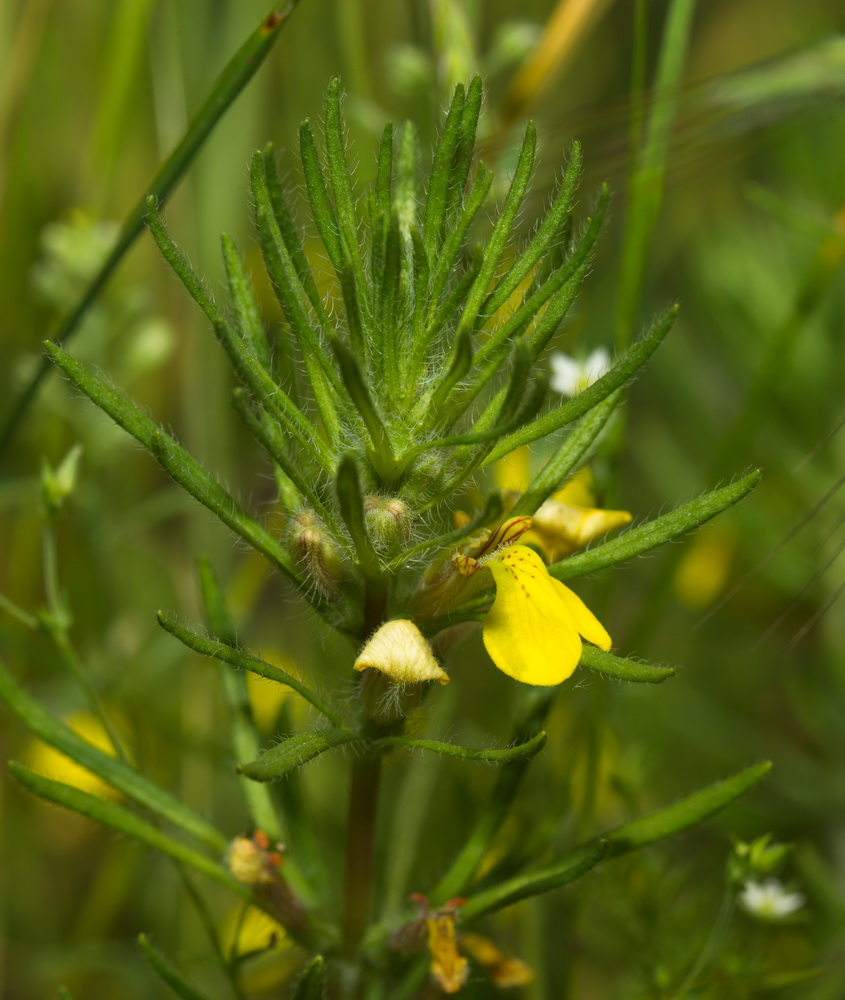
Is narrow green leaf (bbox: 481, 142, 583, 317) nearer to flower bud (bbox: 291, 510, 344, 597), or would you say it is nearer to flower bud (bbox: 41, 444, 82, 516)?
flower bud (bbox: 291, 510, 344, 597)

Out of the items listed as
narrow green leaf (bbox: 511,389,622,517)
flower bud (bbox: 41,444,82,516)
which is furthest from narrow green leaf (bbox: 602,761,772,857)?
flower bud (bbox: 41,444,82,516)

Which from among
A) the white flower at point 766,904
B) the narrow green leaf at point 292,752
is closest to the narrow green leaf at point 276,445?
the narrow green leaf at point 292,752

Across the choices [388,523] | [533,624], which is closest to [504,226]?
[388,523]

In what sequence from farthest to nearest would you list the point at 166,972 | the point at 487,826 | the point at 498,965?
the point at 498,965 < the point at 487,826 < the point at 166,972

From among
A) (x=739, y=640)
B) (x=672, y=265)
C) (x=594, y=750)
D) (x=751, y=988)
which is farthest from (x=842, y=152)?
(x=751, y=988)

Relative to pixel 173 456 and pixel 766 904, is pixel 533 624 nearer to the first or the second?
pixel 173 456

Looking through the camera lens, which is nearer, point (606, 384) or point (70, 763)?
point (606, 384)

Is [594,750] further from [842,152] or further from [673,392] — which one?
[842,152]
